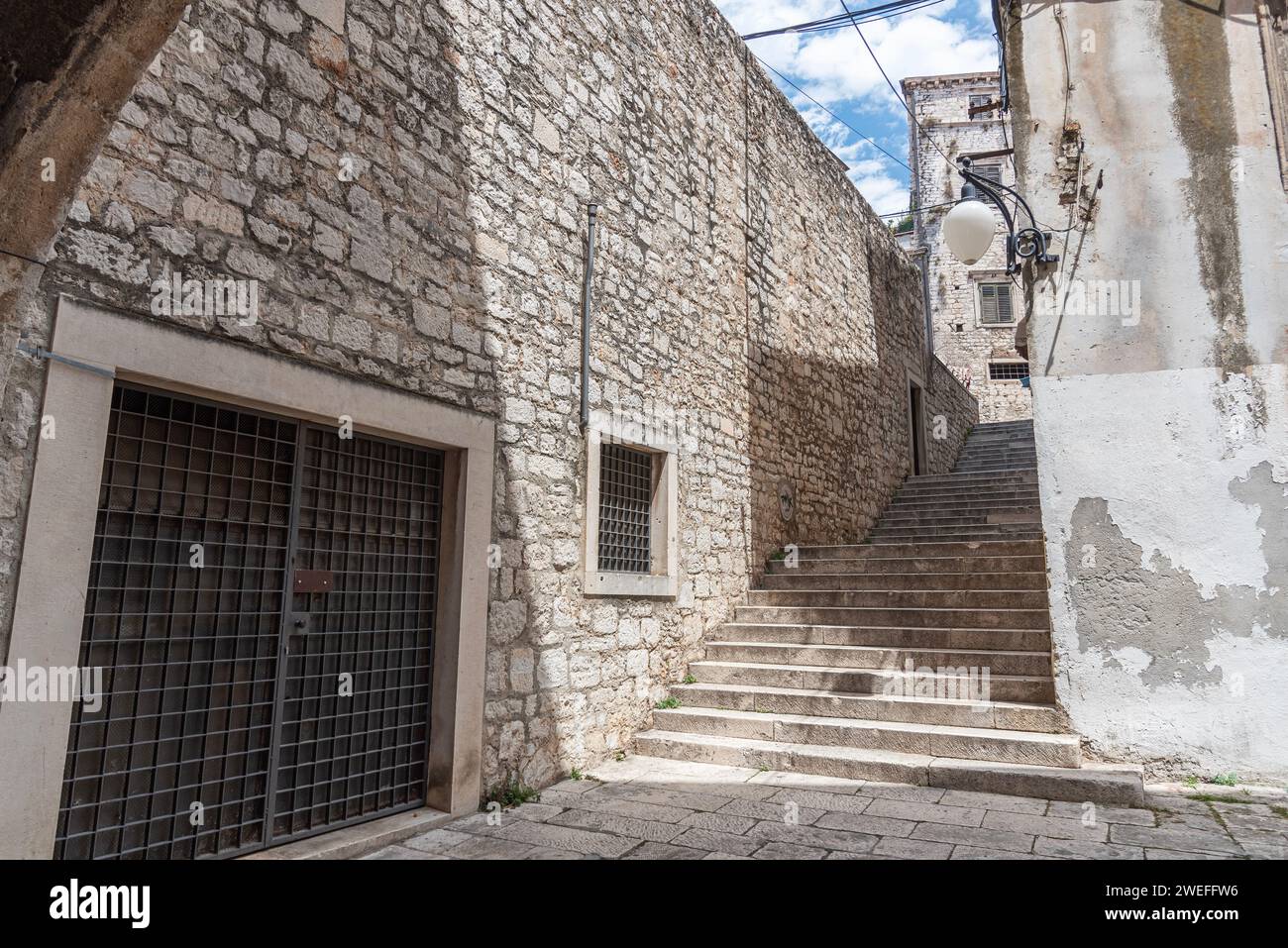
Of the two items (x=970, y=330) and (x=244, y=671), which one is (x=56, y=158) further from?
(x=970, y=330)

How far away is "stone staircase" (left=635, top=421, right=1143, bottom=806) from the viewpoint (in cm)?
444

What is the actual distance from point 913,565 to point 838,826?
3699 millimetres

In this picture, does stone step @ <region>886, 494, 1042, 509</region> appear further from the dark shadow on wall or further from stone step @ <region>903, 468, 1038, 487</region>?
the dark shadow on wall

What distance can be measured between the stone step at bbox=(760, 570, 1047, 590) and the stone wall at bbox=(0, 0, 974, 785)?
1.32ft

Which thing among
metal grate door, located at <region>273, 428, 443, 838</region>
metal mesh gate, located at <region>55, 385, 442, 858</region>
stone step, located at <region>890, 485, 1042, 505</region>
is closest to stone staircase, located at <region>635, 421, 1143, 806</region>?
stone step, located at <region>890, 485, 1042, 505</region>

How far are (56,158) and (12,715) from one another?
167 cm

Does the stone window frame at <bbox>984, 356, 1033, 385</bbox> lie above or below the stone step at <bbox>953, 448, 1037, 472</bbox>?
above

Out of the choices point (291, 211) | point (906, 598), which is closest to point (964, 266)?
point (906, 598)

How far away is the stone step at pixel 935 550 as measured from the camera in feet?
22.1

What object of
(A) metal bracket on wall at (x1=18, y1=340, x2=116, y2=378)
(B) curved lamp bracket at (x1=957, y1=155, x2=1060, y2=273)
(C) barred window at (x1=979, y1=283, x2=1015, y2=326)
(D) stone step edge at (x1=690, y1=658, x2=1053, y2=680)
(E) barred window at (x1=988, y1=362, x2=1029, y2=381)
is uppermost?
(C) barred window at (x1=979, y1=283, x2=1015, y2=326)

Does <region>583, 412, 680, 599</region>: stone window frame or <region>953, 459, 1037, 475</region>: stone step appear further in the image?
<region>953, 459, 1037, 475</region>: stone step

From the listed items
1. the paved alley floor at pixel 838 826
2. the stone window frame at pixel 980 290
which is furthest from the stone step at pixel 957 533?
the stone window frame at pixel 980 290

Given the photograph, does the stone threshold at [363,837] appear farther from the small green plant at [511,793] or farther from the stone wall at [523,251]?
the stone wall at [523,251]

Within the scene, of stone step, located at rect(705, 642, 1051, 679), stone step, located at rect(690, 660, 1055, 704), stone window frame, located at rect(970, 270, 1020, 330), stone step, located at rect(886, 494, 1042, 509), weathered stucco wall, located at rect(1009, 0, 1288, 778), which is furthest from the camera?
stone window frame, located at rect(970, 270, 1020, 330)
